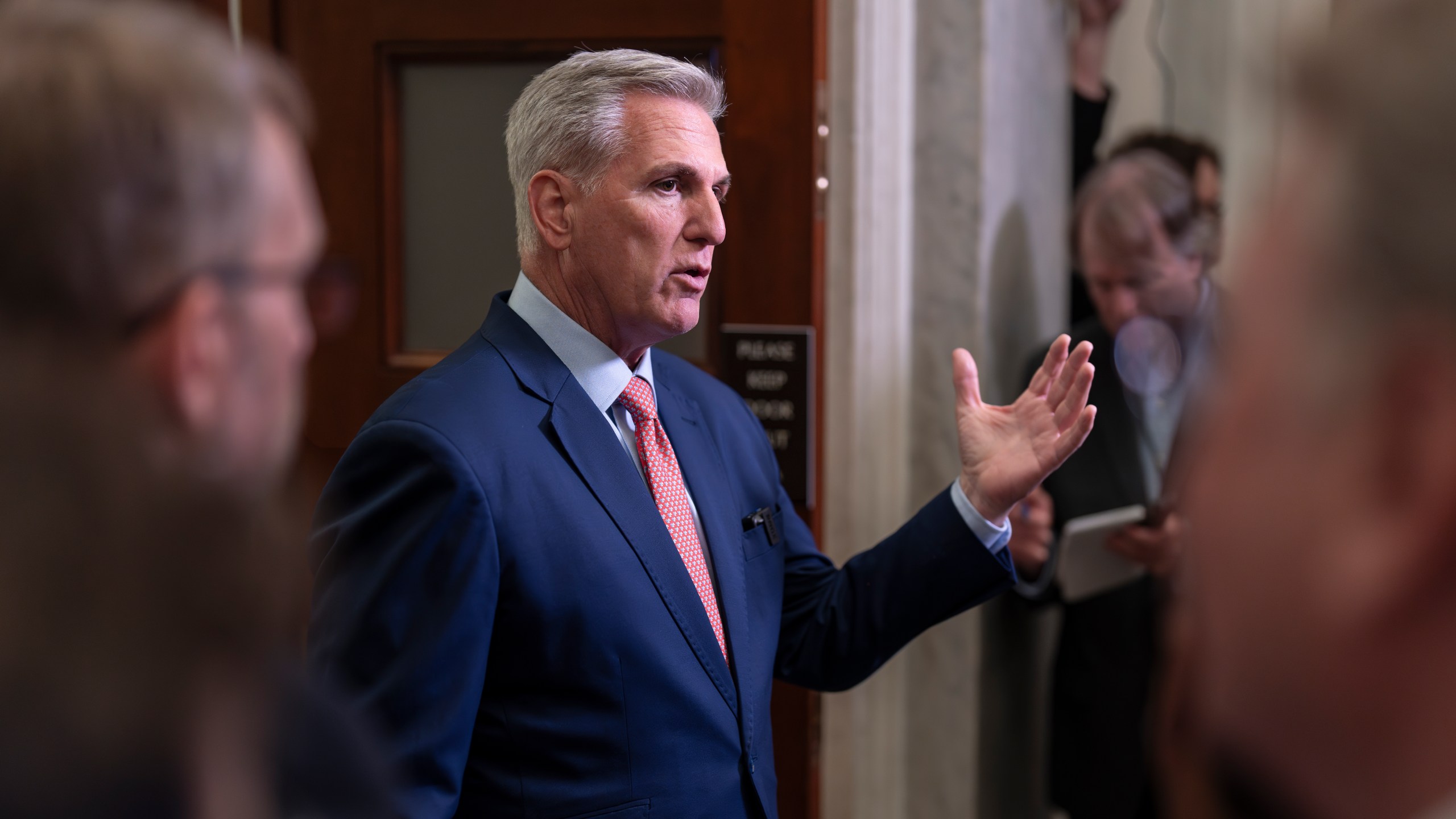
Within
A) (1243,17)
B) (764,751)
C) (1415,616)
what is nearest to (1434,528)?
(1415,616)

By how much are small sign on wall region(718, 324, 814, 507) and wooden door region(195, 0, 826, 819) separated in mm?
34

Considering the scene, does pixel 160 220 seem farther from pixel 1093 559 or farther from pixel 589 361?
pixel 1093 559

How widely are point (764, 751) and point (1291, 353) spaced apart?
116 cm

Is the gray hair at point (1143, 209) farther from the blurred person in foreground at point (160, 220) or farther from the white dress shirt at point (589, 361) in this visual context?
the blurred person in foreground at point (160, 220)

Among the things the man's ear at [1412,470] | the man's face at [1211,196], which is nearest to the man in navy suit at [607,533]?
the man's ear at [1412,470]

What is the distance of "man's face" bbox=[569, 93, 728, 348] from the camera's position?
1.38 metres

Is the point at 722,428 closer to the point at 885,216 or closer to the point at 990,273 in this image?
the point at 885,216

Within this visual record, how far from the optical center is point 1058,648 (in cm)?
241

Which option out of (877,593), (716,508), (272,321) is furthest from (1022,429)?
(272,321)

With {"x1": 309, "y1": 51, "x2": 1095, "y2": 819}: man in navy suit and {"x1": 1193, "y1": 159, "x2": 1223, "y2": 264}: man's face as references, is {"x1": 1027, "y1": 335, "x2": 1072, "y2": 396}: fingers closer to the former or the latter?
{"x1": 309, "y1": 51, "x2": 1095, "y2": 819}: man in navy suit

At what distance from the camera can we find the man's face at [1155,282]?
7.53 feet

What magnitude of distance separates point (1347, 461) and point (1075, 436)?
1.08m

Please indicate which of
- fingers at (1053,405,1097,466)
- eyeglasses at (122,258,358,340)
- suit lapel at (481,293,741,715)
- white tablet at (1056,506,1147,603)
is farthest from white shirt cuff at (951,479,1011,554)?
eyeglasses at (122,258,358,340)

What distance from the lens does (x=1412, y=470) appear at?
0.99ft
